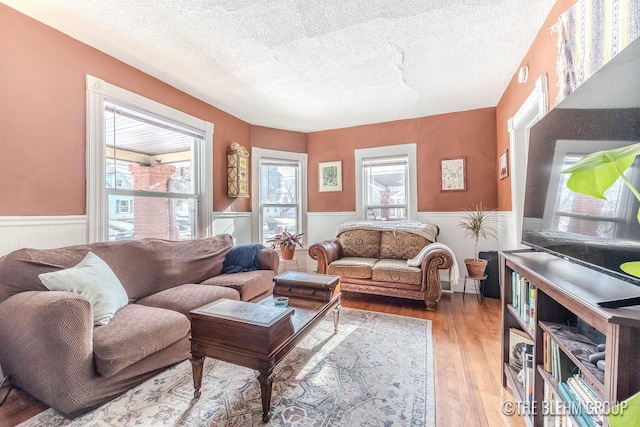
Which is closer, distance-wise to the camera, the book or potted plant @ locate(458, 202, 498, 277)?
the book

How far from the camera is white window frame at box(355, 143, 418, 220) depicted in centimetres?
400

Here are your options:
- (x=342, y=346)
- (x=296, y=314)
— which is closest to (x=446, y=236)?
(x=342, y=346)

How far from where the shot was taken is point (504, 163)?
3.14 meters

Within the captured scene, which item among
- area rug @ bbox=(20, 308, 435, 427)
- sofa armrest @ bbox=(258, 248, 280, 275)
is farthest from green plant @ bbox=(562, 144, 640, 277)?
sofa armrest @ bbox=(258, 248, 280, 275)

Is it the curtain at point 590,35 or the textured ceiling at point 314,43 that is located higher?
the textured ceiling at point 314,43

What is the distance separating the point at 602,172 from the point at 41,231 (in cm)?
304

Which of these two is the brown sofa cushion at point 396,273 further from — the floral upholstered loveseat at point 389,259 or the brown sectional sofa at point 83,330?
the brown sectional sofa at point 83,330

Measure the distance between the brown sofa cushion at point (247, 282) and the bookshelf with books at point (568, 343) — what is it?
2033 mm

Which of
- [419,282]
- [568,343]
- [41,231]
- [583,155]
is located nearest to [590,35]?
[583,155]

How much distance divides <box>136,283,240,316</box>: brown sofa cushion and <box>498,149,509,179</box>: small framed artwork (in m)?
3.23

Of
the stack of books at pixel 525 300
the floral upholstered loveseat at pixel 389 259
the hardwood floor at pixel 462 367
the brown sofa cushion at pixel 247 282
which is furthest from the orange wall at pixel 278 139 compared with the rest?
the stack of books at pixel 525 300

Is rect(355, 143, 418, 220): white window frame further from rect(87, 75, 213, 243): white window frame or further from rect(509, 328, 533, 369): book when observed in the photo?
rect(87, 75, 213, 243): white window frame

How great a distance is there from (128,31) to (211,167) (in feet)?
5.35

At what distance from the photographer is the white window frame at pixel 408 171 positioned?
4000 mm
